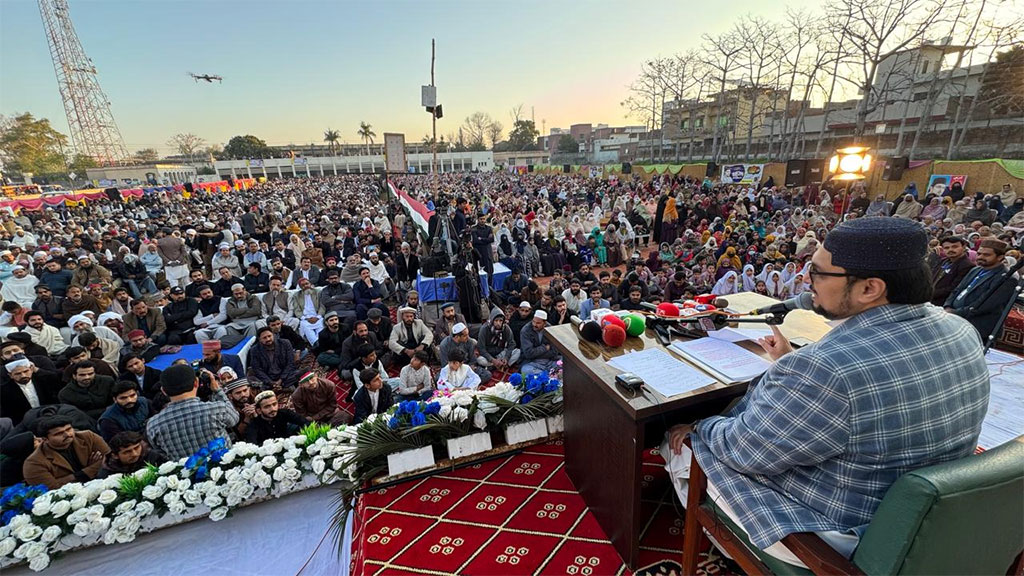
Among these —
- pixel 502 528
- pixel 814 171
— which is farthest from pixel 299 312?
pixel 814 171

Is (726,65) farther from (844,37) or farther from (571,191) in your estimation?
(571,191)

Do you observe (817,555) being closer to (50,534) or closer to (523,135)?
(50,534)

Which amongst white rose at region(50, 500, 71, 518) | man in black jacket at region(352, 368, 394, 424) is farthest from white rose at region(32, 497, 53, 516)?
man in black jacket at region(352, 368, 394, 424)

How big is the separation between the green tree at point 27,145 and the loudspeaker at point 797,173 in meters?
62.7

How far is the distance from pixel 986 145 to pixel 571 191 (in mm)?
18324

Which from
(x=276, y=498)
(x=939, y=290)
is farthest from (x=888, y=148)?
(x=276, y=498)

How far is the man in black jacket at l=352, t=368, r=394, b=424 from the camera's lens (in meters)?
4.25

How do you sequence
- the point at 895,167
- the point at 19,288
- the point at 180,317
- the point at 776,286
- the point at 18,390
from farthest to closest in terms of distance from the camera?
the point at 895,167
the point at 776,286
the point at 19,288
the point at 180,317
the point at 18,390

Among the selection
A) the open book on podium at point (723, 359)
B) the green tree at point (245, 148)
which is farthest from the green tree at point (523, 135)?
the open book on podium at point (723, 359)

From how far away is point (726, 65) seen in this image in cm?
2683

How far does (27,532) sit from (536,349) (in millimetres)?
4457

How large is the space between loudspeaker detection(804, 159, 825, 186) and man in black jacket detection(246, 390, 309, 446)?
18656 millimetres

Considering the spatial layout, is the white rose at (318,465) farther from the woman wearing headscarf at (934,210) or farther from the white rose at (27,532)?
the woman wearing headscarf at (934,210)

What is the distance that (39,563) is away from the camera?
2379mm
